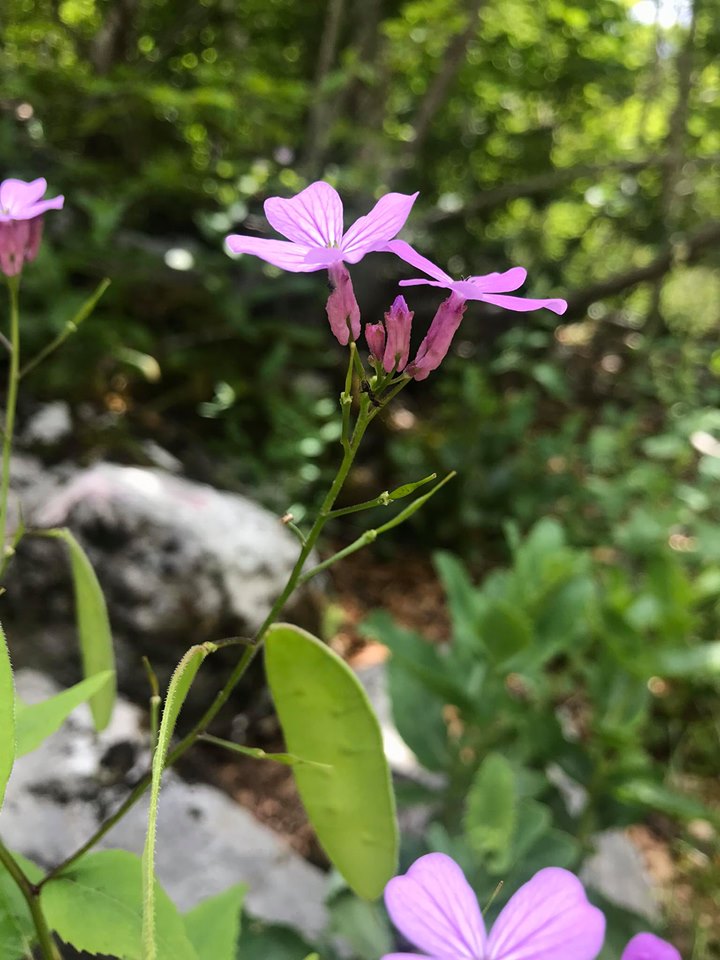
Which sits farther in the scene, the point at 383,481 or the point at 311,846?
the point at 383,481

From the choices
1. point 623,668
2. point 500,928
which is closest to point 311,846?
point 623,668

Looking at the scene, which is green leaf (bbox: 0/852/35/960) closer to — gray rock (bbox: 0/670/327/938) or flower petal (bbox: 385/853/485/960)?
flower petal (bbox: 385/853/485/960)

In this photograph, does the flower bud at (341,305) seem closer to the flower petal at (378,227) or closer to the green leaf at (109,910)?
the flower petal at (378,227)

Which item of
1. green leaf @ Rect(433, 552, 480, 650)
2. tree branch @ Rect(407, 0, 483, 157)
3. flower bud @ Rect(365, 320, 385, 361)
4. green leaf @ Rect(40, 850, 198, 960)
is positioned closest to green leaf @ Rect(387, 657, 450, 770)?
green leaf @ Rect(433, 552, 480, 650)

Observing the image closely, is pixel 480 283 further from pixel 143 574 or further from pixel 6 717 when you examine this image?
pixel 143 574

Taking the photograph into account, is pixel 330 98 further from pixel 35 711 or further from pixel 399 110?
pixel 35 711

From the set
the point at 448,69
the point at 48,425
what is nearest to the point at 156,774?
the point at 48,425

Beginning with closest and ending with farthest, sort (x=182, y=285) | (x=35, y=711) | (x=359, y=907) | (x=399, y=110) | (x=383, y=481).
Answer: (x=35, y=711) → (x=359, y=907) → (x=182, y=285) → (x=383, y=481) → (x=399, y=110)
